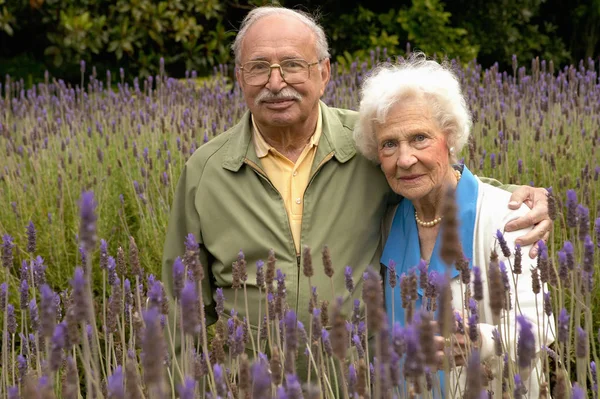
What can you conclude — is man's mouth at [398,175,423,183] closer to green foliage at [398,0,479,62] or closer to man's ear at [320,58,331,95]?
man's ear at [320,58,331,95]

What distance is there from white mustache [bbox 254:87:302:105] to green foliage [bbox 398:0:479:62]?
17.9 feet

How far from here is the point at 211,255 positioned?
10.2ft

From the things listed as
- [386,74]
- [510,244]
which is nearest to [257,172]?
[386,74]

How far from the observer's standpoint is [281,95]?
299 cm

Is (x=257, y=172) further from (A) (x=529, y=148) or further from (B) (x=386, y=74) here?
(A) (x=529, y=148)

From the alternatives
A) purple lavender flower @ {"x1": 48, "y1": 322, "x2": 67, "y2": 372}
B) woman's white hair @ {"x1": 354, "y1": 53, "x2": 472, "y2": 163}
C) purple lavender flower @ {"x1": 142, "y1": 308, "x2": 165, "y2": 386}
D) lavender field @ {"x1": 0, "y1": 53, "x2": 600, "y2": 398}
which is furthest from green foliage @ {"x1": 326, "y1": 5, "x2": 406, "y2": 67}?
purple lavender flower @ {"x1": 142, "y1": 308, "x2": 165, "y2": 386}

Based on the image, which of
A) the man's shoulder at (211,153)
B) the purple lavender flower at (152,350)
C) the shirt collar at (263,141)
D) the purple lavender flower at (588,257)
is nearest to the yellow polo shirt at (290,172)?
the shirt collar at (263,141)

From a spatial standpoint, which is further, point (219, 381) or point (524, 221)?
point (524, 221)

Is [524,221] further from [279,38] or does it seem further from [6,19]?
[6,19]

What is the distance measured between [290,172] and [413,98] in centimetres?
55

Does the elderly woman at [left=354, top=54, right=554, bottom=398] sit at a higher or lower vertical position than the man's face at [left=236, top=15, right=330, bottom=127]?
lower

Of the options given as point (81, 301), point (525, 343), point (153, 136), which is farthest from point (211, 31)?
point (525, 343)

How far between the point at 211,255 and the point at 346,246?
53 cm

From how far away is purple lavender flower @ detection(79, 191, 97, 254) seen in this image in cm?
118
